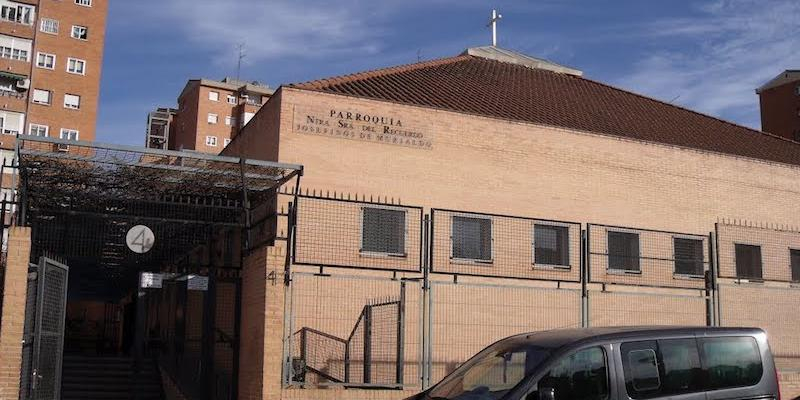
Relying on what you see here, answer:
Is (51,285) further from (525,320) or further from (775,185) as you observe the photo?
A: (775,185)

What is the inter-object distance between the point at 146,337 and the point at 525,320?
44.2 feet

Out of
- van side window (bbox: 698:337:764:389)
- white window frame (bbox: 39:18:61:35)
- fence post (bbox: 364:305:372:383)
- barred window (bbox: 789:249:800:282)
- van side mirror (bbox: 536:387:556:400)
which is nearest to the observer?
van side mirror (bbox: 536:387:556:400)

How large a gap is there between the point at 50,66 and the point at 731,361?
198 ft

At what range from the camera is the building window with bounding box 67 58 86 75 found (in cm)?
6022

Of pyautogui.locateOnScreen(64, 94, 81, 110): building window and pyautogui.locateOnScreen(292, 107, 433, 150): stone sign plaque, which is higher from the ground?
pyautogui.locateOnScreen(64, 94, 81, 110): building window

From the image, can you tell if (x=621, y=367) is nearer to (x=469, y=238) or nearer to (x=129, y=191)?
(x=129, y=191)

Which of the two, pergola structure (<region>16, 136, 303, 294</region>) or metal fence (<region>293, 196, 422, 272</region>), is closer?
pergola structure (<region>16, 136, 303, 294</region>)

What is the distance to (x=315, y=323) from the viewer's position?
1570 centimetres

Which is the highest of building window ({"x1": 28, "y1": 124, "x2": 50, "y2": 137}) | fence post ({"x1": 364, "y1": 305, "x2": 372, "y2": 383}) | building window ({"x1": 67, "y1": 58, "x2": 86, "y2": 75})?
building window ({"x1": 67, "y1": 58, "x2": 86, "y2": 75})

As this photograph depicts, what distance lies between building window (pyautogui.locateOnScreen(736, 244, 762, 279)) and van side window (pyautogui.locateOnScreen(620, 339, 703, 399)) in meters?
11.1

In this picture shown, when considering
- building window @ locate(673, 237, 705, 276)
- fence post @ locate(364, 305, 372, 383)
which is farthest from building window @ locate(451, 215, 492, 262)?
fence post @ locate(364, 305, 372, 383)

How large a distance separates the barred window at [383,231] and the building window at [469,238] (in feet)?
4.45

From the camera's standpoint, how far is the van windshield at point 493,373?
7312 mm

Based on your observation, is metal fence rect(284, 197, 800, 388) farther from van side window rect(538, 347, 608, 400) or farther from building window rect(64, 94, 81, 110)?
building window rect(64, 94, 81, 110)
